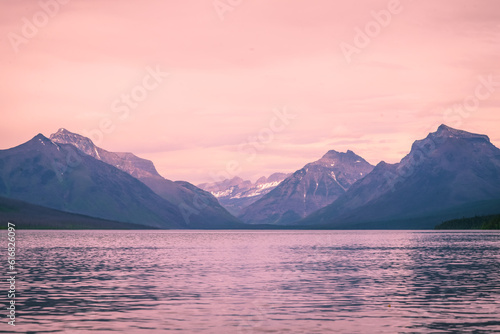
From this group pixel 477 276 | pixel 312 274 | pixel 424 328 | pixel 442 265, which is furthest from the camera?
pixel 442 265

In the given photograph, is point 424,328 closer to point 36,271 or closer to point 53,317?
point 53,317

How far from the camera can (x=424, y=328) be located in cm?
4178

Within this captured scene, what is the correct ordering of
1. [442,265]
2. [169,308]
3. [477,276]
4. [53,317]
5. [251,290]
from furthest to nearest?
1. [442,265]
2. [477,276]
3. [251,290]
4. [169,308]
5. [53,317]

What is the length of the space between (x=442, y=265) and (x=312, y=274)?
82.2ft

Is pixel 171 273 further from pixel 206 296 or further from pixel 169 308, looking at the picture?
pixel 169 308

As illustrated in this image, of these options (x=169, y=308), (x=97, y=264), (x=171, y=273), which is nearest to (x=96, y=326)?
(x=169, y=308)

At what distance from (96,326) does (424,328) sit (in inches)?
822

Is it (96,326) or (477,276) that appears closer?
(96,326)

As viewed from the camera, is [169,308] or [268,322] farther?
[169,308]

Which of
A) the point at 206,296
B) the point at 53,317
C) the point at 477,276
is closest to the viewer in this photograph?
the point at 53,317

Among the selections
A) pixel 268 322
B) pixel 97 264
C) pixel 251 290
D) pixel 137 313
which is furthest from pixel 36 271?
pixel 268 322

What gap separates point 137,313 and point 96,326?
6.23m

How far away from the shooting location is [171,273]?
84062 mm

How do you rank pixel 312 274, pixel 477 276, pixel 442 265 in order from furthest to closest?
pixel 442 265 < pixel 312 274 < pixel 477 276
